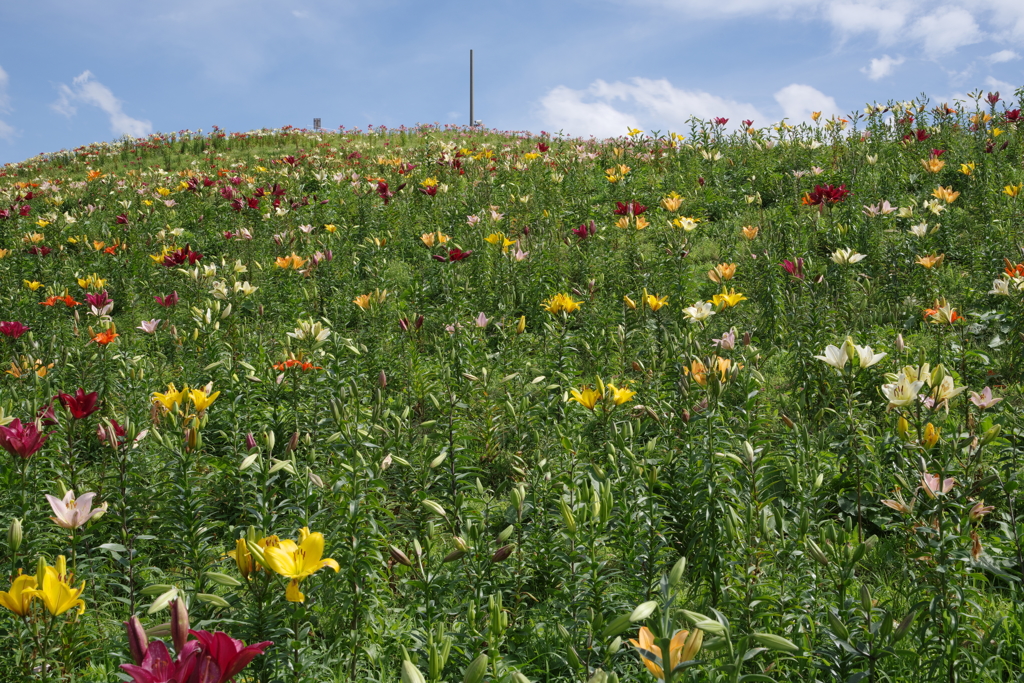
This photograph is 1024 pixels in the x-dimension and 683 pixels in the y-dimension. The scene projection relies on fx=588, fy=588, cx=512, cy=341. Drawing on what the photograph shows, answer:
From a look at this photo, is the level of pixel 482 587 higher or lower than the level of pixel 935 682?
higher

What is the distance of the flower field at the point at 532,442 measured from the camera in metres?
1.67

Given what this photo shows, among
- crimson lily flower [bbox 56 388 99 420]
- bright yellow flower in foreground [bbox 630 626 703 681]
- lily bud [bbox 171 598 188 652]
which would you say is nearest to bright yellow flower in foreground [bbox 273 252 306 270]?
crimson lily flower [bbox 56 388 99 420]

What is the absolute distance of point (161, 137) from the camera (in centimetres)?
1841

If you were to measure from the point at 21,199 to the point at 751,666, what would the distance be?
9.47 metres

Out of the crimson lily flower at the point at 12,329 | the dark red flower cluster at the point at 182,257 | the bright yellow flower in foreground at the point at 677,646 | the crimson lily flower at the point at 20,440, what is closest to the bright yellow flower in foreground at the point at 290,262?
the dark red flower cluster at the point at 182,257

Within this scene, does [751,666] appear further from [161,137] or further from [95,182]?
[161,137]

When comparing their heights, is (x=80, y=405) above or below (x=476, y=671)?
above

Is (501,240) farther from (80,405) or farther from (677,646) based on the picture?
(677,646)

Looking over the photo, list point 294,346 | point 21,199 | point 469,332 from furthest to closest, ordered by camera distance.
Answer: point 21,199
point 469,332
point 294,346

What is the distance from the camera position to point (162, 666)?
1.03m

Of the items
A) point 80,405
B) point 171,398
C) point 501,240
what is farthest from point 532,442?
point 501,240

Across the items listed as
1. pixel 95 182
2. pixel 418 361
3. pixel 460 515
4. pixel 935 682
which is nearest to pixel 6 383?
pixel 418 361

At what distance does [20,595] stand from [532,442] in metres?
2.07

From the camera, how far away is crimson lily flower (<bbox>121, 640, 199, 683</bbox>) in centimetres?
97
